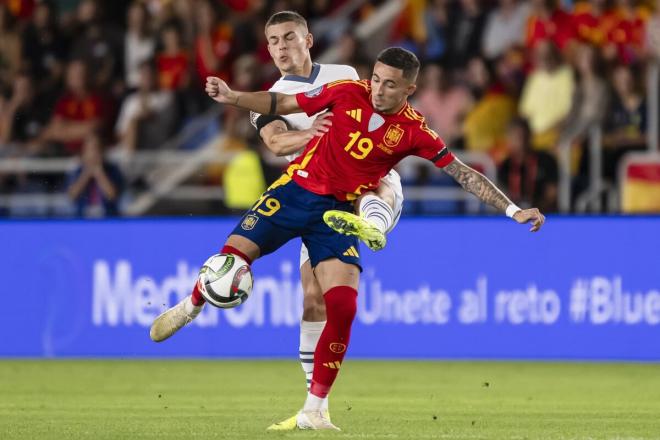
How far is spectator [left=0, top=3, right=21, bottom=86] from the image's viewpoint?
1970 cm

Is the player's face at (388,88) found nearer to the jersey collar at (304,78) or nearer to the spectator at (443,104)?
the jersey collar at (304,78)

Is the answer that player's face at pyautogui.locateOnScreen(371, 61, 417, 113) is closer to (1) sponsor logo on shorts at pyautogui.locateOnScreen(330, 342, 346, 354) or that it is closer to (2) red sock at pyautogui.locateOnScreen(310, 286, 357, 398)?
(2) red sock at pyautogui.locateOnScreen(310, 286, 357, 398)

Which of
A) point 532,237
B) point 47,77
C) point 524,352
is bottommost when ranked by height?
point 524,352

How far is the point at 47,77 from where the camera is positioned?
19.6 m

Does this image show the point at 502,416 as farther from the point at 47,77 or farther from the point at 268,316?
the point at 47,77

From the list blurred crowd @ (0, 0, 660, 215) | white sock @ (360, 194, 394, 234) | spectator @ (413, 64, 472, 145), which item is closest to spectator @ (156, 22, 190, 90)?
blurred crowd @ (0, 0, 660, 215)

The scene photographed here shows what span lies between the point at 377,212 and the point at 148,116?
9.79 meters

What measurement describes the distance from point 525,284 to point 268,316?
2.51 meters

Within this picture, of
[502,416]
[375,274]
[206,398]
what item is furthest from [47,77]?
[502,416]

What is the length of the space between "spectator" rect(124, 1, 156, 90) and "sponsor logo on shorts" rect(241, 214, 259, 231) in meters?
10.3

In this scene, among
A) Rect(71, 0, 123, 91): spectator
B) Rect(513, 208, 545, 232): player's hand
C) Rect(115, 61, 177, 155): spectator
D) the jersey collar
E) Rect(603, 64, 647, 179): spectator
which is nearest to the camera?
Rect(513, 208, 545, 232): player's hand

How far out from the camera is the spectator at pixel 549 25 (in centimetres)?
1791

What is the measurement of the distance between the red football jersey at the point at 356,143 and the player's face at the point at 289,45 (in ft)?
2.51

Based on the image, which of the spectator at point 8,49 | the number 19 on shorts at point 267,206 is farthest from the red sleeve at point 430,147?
the spectator at point 8,49
